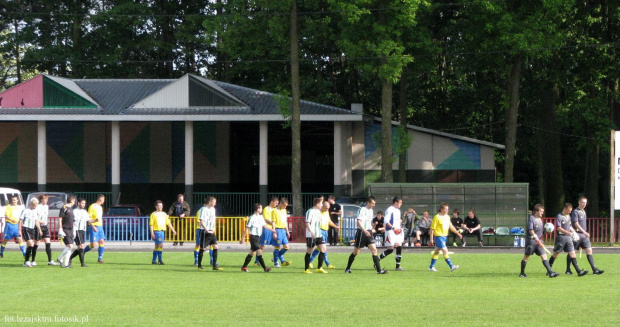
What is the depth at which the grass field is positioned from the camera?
1288cm

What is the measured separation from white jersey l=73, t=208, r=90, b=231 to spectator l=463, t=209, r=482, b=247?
13516mm

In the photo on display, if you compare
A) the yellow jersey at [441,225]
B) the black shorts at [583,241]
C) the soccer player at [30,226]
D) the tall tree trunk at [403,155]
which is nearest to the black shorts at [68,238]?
the soccer player at [30,226]

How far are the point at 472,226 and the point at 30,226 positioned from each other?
15018 mm

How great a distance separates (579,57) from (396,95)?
15.5m

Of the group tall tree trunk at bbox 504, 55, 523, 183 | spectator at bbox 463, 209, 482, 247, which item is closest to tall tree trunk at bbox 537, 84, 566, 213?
tall tree trunk at bbox 504, 55, 523, 183

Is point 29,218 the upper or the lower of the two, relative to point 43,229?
upper

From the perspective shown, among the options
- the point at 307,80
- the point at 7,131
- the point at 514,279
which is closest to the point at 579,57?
the point at 307,80

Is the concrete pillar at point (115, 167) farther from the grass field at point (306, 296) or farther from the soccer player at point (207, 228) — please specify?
the soccer player at point (207, 228)

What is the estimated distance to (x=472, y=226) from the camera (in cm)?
3009

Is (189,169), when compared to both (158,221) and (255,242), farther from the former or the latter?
(255,242)

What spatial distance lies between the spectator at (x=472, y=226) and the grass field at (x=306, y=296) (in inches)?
292

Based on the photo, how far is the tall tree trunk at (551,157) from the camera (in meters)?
43.2

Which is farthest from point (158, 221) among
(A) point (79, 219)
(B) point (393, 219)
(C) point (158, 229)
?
(B) point (393, 219)

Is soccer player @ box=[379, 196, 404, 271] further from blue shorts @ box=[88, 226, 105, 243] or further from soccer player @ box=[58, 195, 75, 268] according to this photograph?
soccer player @ box=[58, 195, 75, 268]
